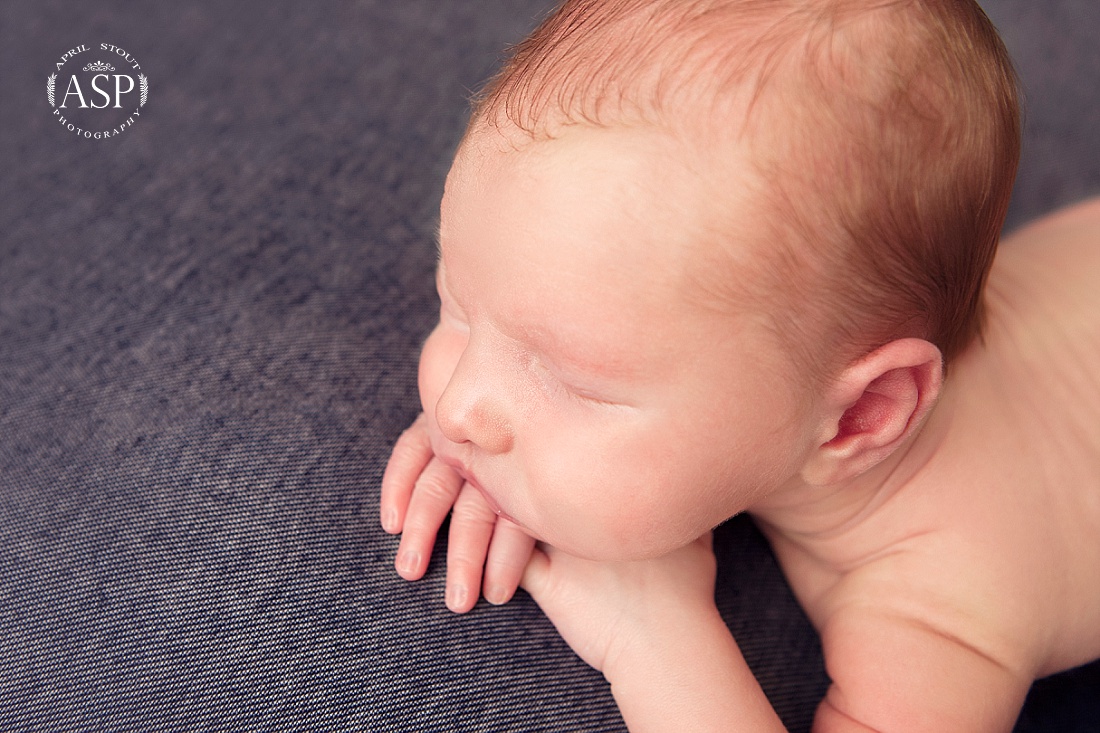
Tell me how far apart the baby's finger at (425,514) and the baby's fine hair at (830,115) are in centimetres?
36

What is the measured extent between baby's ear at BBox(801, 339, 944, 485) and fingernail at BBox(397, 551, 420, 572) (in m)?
0.37

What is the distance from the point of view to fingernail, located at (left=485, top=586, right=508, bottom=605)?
0.89 meters

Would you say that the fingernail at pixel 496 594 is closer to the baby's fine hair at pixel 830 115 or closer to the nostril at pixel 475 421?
the nostril at pixel 475 421

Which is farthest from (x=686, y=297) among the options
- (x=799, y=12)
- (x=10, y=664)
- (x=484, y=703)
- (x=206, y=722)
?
(x=10, y=664)

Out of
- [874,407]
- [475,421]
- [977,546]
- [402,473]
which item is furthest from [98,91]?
[977,546]

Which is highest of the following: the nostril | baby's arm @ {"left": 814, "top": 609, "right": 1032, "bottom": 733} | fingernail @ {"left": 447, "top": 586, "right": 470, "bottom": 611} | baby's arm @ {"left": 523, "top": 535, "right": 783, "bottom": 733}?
the nostril

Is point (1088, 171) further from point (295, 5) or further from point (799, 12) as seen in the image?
point (295, 5)

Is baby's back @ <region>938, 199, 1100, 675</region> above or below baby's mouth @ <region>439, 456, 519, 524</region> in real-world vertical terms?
below

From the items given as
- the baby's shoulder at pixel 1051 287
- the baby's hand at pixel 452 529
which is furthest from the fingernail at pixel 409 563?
the baby's shoulder at pixel 1051 287

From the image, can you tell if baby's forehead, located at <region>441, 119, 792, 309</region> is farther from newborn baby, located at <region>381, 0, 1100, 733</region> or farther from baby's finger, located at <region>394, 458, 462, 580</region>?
baby's finger, located at <region>394, 458, 462, 580</region>

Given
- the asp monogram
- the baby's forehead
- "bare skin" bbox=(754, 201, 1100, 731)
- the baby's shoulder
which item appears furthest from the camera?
the asp monogram

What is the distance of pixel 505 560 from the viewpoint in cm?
89

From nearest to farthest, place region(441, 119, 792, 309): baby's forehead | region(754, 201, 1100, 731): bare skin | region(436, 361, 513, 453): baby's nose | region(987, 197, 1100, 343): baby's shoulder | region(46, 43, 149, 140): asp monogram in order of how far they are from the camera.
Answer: region(441, 119, 792, 309): baby's forehead < region(436, 361, 513, 453): baby's nose < region(754, 201, 1100, 731): bare skin < region(987, 197, 1100, 343): baby's shoulder < region(46, 43, 149, 140): asp monogram

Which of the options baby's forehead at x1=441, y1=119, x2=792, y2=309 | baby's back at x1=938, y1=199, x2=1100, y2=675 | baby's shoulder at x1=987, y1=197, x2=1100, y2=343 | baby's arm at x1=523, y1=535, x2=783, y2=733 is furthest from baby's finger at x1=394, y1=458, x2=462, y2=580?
baby's shoulder at x1=987, y1=197, x2=1100, y2=343
